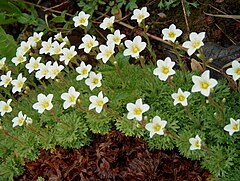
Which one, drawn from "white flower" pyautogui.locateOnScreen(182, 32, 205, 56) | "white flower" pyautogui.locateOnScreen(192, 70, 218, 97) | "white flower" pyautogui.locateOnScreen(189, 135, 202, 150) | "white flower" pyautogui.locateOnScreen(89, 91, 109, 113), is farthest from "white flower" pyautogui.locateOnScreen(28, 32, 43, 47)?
"white flower" pyautogui.locateOnScreen(189, 135, 202, 150)

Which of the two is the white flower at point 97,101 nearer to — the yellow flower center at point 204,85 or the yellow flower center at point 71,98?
the yellow flower center at point 71,98

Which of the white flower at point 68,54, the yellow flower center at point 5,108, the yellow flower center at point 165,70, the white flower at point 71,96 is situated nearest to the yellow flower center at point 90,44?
the white flower at point 68,54

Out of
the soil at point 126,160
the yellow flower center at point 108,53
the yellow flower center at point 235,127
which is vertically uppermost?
the yellow flower center at point 108,53

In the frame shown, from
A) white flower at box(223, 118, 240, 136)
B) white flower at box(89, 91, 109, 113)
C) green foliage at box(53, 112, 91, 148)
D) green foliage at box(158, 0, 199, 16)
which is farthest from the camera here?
green foliage at box(158, 0, 199, 16)

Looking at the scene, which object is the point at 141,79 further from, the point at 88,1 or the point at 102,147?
the point at 88,1

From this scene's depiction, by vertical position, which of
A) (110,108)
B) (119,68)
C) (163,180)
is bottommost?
(163,180)

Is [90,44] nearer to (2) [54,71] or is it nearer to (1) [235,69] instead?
(2) [54,71]

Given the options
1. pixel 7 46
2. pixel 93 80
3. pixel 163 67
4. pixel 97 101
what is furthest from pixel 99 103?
pixel 7 46

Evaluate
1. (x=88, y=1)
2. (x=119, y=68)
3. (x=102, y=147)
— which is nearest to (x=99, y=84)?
(x=119, y=68)

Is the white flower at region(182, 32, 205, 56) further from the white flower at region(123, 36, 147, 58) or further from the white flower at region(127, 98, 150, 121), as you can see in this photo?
the white flower at region(127, 98, 150, 121)
